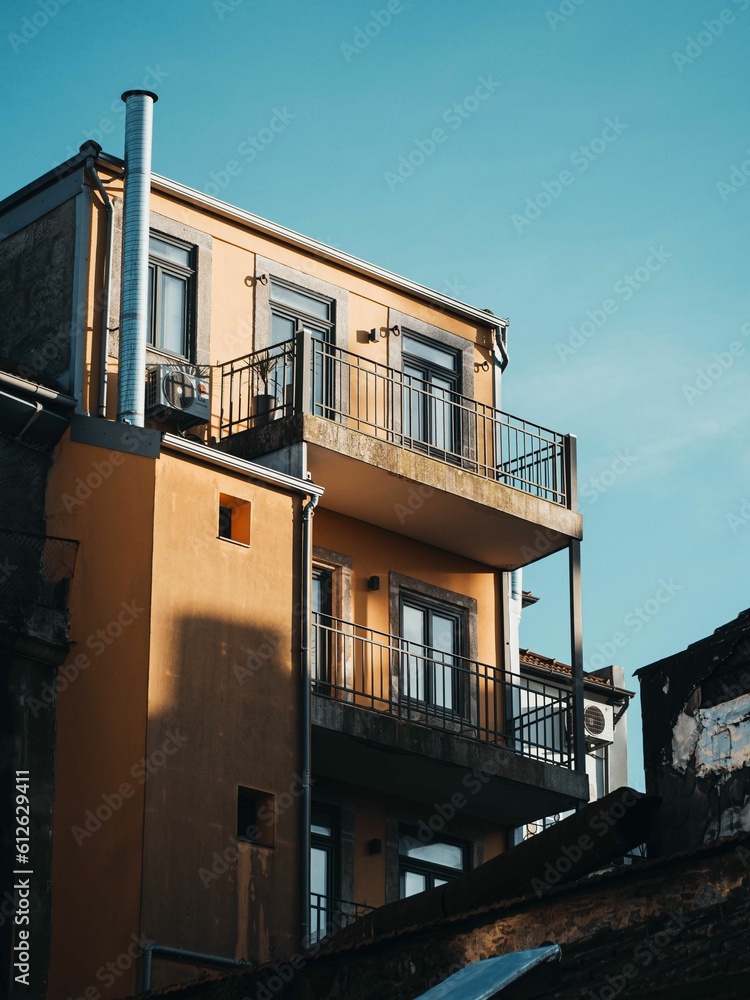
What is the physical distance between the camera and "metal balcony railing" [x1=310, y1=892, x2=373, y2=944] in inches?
883

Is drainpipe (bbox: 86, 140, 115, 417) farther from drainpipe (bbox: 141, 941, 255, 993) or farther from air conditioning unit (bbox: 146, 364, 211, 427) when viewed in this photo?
drainpipe (bbox: 141, 941, 255, 993)

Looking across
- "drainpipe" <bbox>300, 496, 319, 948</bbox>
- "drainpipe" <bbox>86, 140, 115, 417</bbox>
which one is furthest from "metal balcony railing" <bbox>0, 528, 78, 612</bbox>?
"drainpipe" <bbox>300, 496, 319, 948</bbox>

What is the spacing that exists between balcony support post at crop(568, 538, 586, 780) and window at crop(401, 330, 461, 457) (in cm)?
217

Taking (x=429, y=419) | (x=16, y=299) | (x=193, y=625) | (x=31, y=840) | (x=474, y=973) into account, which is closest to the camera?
(x=474, y=973)

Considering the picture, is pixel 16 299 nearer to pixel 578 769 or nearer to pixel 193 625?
pixel 193 625

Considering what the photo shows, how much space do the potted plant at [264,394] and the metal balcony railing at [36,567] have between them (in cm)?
338

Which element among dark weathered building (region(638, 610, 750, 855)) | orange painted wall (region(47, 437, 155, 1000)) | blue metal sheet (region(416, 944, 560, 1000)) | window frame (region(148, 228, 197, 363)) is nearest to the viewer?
blue metal sheet (region(416, 944, 560, 1000))

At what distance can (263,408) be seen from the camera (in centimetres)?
2417

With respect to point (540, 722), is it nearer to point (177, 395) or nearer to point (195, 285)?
point (177, 395)

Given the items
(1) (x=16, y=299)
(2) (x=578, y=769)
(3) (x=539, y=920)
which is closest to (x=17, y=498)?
(1) (x=16, y=299)

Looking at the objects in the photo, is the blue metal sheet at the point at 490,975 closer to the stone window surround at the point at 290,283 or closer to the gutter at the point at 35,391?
the gutter at the point at 35,391

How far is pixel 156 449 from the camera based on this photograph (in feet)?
71.0

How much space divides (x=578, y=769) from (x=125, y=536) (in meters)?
6.83

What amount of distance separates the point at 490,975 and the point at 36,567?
356 inches
